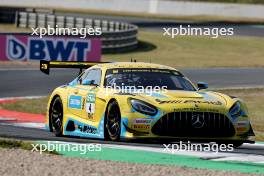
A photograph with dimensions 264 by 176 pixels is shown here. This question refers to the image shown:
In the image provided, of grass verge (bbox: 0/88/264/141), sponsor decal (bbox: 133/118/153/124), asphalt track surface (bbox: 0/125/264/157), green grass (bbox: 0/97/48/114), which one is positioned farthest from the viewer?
green grass (bbox: 0/97/48/114)

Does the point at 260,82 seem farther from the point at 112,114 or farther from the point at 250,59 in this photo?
the point at 112,114

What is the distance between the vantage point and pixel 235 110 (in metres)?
12.4

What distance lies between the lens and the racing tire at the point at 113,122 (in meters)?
12.3

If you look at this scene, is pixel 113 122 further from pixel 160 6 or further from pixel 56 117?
Answer: pixel 160 6

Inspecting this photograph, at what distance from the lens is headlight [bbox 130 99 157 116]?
1198 centimetres

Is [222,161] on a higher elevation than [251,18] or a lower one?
lower

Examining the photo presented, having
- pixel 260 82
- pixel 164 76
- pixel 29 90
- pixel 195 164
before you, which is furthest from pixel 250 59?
pixel 195 164

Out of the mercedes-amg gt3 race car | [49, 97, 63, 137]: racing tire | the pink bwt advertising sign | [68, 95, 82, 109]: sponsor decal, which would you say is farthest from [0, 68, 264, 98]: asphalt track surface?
the mercedes-amg gt3 race car

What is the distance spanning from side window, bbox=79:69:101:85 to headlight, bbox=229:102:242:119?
2.27m

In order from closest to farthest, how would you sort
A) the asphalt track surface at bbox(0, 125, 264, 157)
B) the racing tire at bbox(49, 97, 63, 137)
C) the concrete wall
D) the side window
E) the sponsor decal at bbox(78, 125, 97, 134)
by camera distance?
the asphalt track surface at bbox(0, 125, 264, 157)
the sponsor decal at bbox(78, 125, 97, 134)
the side window
the racing tire at bbox(49, 97, 63, 137)
the concrete wall

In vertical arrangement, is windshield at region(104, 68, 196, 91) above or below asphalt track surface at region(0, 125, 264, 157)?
above

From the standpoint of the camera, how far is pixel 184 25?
56.1 meters

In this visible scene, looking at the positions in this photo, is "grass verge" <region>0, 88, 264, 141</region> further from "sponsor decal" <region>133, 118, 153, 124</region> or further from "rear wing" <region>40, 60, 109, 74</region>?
"sponsor decal" <region>133, 118, 153, 124</region>

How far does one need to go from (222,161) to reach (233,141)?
3.79 feet
